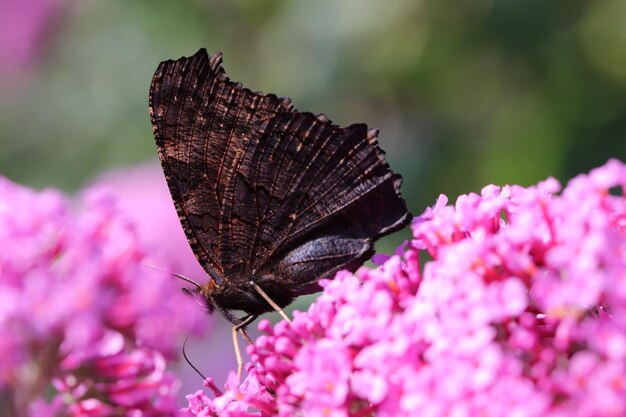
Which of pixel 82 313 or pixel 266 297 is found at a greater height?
pixel 266 297

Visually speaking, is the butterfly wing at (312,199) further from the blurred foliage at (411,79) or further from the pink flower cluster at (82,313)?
the blurred foliage at (411,79)

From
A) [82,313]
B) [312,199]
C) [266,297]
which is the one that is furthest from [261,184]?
[82,313]

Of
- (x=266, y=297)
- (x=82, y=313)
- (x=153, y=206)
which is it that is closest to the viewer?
(x=82, y=313)

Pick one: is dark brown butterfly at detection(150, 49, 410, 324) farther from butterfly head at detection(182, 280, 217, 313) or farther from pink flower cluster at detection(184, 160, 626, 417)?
pink flower cluster at detection(184, 160, 626, 417)

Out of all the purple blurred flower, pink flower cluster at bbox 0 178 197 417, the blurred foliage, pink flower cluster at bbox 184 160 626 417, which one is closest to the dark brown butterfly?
pink flower cluster at bbox 184 160 626 417

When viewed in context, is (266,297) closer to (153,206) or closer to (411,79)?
(153,206)

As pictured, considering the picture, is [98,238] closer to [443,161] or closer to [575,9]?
[443,161]
